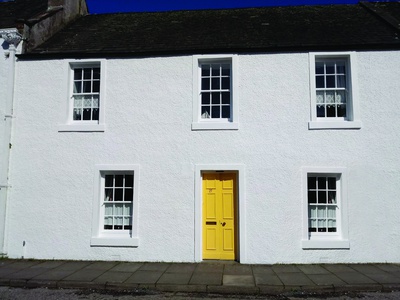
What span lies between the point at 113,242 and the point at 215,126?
4.19 m

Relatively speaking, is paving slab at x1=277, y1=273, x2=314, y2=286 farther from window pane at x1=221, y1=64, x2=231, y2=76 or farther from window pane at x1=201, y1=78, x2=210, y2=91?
window pane at x1=221, y1=64, x2=231, y2=76

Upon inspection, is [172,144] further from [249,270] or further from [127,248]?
[249,270]

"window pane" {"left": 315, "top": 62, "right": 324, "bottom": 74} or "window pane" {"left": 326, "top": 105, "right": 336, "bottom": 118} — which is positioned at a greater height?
"window pane" {"left": 315, "top": 62, "right": 324, "bottom": 74}

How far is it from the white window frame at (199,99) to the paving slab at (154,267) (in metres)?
3.71

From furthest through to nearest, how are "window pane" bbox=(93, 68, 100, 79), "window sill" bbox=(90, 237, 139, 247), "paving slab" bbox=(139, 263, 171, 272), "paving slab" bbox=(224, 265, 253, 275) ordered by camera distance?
1. "window pane" bbox=(93, 68, 100, 79)
2. "window sill" bbox=(90, 237, 139, 247)
3. "paving slab" bbox=(139, 263, 171, 272)
4. "paving slab" bbox=(224, 265, 253, 275)

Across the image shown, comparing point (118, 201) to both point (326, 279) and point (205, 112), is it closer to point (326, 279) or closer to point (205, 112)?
point (205, 112)

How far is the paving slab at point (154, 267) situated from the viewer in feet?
28.3

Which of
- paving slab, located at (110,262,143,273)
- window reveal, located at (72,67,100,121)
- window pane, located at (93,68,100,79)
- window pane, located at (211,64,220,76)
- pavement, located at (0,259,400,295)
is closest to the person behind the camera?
pavement, located at (0,259,400,295)

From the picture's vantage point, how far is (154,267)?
348 inches

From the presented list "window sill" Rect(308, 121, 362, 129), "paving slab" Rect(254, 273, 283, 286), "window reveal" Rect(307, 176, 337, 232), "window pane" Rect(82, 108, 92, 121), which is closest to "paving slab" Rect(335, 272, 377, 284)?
"paving slab" Rect(254, 273, 283, 286)

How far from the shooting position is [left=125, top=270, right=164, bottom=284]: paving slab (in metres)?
7.61

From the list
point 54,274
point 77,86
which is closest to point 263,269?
point 54,274

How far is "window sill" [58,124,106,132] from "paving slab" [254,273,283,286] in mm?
5694

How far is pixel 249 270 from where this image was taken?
8.56 meters
